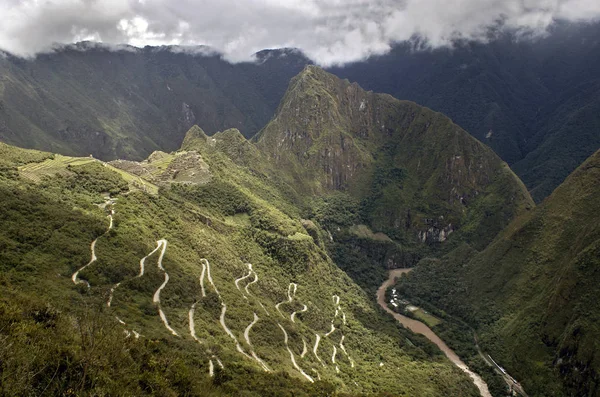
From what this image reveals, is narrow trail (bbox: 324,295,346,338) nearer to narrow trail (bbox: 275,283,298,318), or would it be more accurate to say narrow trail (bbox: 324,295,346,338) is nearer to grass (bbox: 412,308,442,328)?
A: narrow trail (bbox: 275,283,298,318)

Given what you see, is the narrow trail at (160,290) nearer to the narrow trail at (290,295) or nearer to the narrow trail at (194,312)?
the narrow trail at (194,312)

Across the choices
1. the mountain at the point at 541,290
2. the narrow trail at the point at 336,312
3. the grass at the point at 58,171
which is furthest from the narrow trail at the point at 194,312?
the mountain at the point at 541,290

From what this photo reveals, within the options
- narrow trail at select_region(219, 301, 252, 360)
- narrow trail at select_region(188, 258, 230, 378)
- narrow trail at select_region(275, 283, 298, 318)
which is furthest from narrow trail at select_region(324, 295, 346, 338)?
narrow trail at select_region(188, 258, 230, 378)

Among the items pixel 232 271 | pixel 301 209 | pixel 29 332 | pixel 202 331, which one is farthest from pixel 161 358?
pixel 301 209

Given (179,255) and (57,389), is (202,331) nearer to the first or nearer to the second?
(179,255)

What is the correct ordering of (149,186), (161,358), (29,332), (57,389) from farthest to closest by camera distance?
(149,186), (161,358), (29,332), (57,389)

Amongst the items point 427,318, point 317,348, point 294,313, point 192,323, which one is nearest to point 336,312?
point 294,313

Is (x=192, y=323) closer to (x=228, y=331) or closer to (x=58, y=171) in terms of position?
(x=228, y=331)

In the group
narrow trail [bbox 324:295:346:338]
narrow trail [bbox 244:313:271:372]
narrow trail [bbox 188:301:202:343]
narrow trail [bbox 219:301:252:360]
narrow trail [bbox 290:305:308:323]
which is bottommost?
narrow trail [bbox 324:295:346:338]
